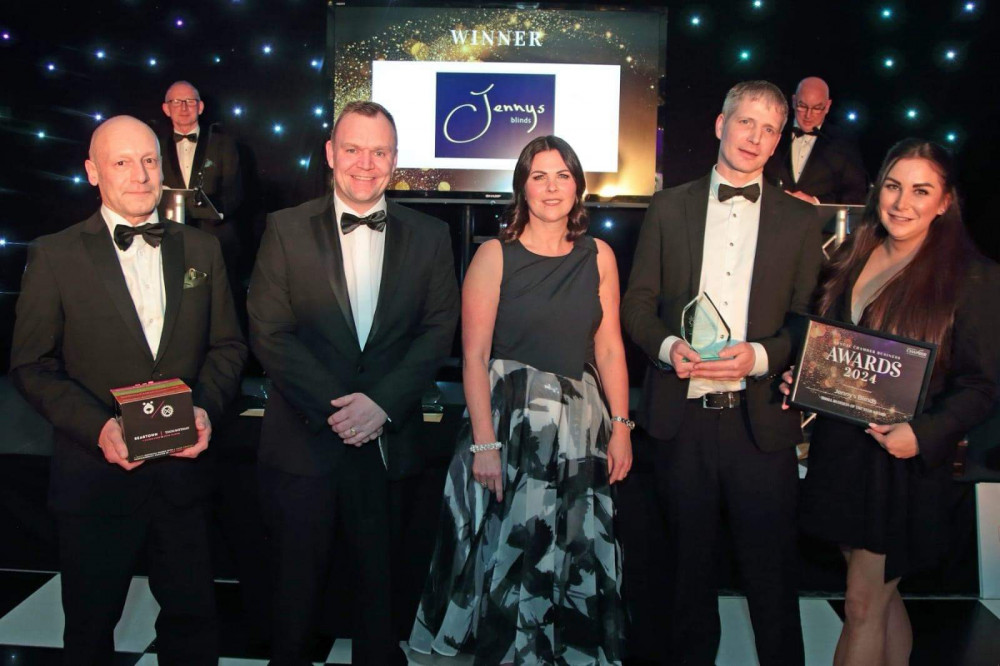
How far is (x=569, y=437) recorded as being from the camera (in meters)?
2.63

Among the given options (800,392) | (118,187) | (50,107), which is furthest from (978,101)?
(50,107)

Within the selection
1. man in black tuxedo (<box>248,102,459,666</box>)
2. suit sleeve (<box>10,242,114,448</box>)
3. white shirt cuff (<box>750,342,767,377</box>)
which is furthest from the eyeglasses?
suit sleeve (<box>10,242,114,448</box>)

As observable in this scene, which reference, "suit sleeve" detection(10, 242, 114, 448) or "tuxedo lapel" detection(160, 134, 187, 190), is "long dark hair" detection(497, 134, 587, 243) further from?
"tuxedo lapel" detection(160, 134, 187, 190)

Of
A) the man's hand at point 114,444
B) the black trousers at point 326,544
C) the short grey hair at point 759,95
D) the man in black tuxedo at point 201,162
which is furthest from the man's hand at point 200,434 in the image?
the man in black tuxedo at point 201,162

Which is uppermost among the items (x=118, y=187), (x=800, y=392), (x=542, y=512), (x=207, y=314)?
(x=118, y=187)

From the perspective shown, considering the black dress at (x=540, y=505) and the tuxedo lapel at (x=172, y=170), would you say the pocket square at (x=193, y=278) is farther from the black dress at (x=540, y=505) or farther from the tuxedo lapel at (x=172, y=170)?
the tuxedo lapel at (x=172, y=170)

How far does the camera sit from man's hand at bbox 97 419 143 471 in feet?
7.15

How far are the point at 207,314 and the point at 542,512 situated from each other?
3.67 feet

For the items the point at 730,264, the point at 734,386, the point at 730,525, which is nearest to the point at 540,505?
the point at 730,525

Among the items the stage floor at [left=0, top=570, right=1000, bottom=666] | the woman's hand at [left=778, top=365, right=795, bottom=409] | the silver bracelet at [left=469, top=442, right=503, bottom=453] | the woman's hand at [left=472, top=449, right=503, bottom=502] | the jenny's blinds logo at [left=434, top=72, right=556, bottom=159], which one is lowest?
the stage floor at [left=0, top=570, right=1000, bottom=666]

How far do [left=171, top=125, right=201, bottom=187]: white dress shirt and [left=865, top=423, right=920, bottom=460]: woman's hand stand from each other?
4540 millimetres

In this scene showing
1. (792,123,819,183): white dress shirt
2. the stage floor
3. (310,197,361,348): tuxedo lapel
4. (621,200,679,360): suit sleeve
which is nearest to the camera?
(310,197,361,348): tuxedo lapel

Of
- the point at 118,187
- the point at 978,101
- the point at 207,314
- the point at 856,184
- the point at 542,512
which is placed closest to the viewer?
the point at 118,187

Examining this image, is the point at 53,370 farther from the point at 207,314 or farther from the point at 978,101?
the point at 978,101
